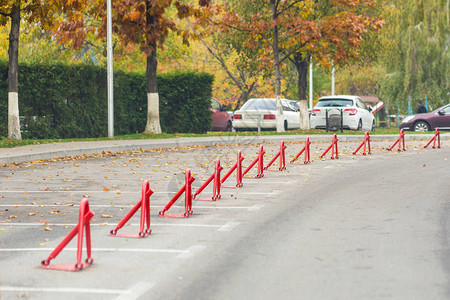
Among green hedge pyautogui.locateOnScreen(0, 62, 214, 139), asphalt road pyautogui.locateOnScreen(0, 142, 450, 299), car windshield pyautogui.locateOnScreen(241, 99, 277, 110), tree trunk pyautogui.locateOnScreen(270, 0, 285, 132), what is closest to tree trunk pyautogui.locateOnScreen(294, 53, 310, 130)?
car windshield pyautogui.locateOnScreen(241, 99, 277, 110)

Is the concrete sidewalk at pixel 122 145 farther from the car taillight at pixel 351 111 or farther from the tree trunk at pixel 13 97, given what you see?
the car taillight at pixel 351 111

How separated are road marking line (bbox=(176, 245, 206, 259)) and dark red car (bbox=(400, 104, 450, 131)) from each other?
28872mm

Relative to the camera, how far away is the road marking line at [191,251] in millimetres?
7910

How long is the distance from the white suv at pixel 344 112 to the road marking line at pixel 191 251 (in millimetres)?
26818

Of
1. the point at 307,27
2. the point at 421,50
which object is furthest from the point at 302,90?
the point at 421,50

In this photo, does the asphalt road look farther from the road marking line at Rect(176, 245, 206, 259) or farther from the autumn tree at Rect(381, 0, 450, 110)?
the autumn tree at Rect(381, 0, 450, 110)

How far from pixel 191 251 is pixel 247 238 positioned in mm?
1007

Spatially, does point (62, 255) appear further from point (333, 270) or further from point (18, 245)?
point (333, 270)

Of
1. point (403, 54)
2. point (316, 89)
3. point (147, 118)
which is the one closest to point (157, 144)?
point (147, 118)

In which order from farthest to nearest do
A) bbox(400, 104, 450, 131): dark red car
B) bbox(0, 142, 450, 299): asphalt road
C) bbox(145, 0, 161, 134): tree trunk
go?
bbox(400, 104, 450, 131): dark red car
bbox(145, 0, 161, 134): tree trunk
bbox(0, 142, 450, 299): asphalt road

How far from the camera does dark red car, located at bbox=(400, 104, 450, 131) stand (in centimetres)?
3559

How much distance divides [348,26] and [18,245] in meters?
28.2

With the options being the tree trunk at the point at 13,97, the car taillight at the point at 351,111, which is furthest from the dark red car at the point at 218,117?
the tree trunk at the point at 13,97

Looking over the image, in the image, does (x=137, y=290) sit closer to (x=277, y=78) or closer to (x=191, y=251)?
(x=191, y=251)
